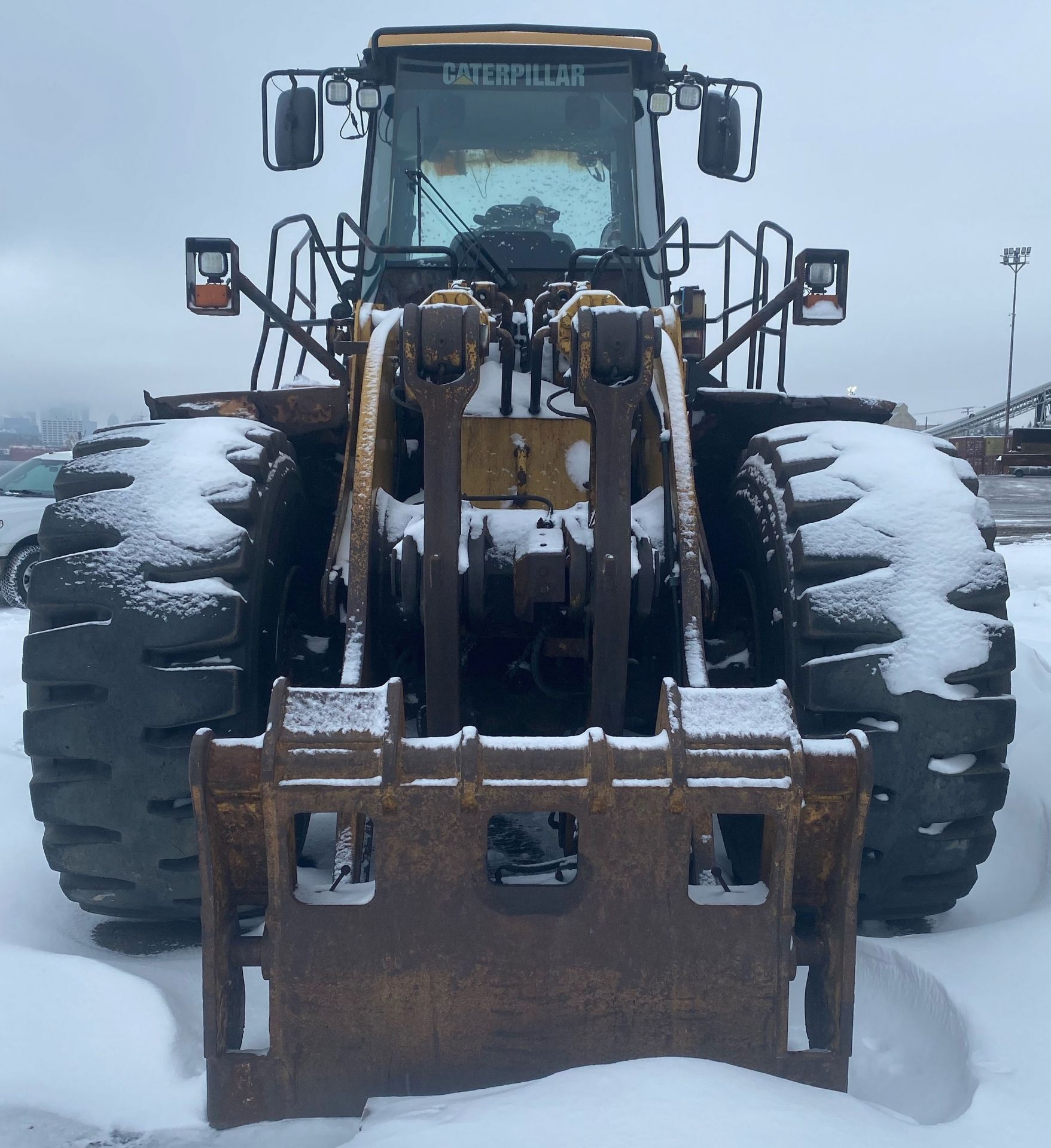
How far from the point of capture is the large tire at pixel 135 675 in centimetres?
252

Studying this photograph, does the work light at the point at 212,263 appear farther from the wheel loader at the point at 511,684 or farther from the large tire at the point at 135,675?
the large tire at the point at 135,675

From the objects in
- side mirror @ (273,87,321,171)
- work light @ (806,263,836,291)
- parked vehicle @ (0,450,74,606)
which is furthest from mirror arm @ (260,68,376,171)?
parked vehicle @ (0,450,74,606)

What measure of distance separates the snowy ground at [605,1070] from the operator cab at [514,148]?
2699mm

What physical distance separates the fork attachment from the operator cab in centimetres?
268

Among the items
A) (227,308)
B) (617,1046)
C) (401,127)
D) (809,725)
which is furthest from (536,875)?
(401,127)

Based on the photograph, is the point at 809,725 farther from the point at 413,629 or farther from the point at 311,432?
the point at 311,432

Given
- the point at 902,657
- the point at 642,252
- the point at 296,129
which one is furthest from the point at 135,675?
the point at 296,129

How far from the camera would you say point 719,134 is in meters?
4.58

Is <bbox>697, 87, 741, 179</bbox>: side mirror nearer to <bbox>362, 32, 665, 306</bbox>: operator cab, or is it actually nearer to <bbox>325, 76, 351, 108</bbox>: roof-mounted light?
<bbox>362, 32, 665, 306</bbox>: operator cab

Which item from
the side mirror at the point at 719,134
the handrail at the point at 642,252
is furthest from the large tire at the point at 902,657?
the side mirror at the point at 719,134

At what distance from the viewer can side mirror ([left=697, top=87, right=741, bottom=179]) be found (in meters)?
4.56

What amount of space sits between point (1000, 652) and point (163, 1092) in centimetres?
222

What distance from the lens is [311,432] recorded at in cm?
361

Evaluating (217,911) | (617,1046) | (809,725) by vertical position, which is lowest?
(617,1046)
